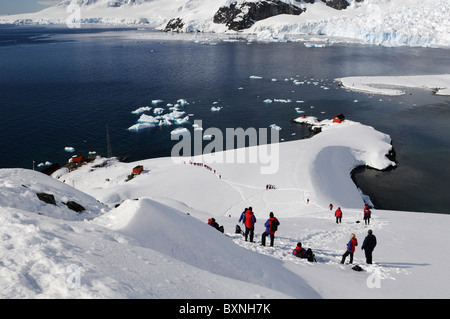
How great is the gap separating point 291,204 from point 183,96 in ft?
156

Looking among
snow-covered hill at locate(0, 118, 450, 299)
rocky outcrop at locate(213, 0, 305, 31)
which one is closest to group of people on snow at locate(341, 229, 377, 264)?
snow-covered hill at locate(0, 118, 450, 299)

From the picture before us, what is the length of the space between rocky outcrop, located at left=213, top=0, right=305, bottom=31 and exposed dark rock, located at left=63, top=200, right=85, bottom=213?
621ft

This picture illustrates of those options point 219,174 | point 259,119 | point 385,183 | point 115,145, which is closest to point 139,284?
point 219,174

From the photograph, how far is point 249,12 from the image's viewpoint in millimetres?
187000

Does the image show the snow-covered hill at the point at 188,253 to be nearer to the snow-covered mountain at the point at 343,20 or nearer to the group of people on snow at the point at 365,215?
the group of people on snow at the point at 365,215

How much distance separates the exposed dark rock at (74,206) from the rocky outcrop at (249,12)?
18935 cm

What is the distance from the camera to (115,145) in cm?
4650

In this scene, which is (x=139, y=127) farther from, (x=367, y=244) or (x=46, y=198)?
(x=367, y=244)

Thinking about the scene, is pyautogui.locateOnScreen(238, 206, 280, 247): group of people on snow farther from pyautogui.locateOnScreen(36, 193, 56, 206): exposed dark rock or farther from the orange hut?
the orange hut

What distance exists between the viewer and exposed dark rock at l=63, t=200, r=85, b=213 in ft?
54.8

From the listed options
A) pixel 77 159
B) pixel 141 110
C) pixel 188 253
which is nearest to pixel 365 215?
pixel 188 253

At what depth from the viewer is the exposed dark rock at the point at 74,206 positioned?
16.7 m

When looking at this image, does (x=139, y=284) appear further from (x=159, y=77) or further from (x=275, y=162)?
(x=159, y=77)

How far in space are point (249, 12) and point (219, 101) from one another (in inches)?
5595
